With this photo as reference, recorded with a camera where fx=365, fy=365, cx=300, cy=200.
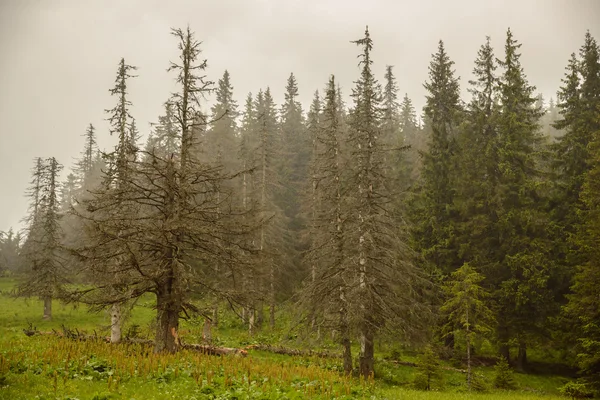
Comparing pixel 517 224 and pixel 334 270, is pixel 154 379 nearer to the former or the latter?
pixel 334 270

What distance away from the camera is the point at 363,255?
1777 cm

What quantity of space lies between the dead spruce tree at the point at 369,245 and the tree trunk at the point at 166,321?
7765 mm

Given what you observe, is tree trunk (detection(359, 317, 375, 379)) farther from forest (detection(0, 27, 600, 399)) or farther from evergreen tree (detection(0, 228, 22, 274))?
evergreen tree (detection(0, 228, 22, 274))

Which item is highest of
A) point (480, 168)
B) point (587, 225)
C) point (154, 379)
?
point (480, 168)

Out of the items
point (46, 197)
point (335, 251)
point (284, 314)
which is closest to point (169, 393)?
point (335, 251)

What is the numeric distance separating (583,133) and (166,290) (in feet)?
87.7

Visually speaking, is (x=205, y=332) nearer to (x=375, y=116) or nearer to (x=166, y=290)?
(x=166, y=290)

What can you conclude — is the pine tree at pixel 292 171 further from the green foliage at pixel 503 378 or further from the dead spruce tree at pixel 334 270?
the green foliage at pixel 503 378

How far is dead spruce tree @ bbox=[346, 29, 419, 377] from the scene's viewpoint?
17.1 m

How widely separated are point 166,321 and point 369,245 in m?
9.68

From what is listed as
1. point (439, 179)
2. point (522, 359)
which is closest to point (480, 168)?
point (439, 179)

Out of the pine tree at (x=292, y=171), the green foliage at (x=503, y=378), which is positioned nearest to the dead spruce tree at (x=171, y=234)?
the green foliage at (x=503, y=378)

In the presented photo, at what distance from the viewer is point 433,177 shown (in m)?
27.5

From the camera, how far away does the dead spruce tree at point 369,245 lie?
17.1 metres
